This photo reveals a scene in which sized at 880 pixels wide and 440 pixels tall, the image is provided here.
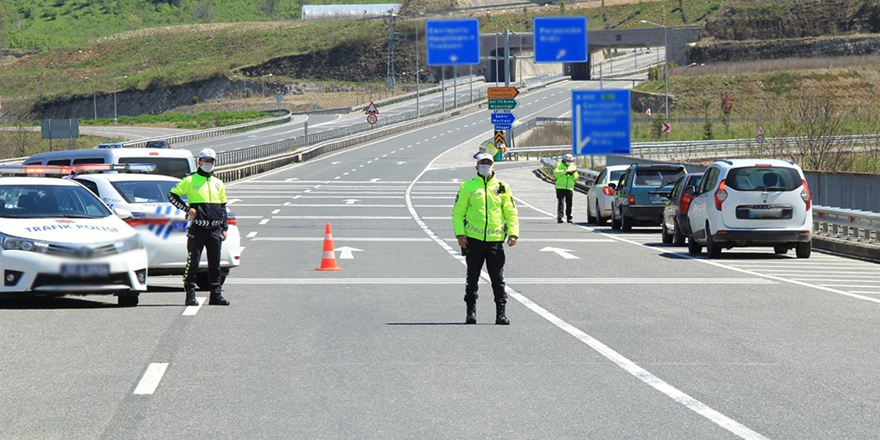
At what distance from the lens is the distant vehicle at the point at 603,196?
33375 mm

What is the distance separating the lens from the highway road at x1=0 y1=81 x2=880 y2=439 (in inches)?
328

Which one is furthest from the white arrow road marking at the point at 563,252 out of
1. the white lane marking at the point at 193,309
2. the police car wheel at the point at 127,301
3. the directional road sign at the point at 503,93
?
the directional road sign at the point at 503,93

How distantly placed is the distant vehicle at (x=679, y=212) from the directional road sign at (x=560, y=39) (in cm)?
2044

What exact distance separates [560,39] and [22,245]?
34844mm

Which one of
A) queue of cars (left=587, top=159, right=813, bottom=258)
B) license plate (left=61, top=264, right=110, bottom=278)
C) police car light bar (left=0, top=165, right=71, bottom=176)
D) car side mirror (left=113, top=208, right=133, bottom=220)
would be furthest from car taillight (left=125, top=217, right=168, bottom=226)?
queue of cars (left=587, top=159, right=813, bottom=258)

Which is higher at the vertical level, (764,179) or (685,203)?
(764,179)

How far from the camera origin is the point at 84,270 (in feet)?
45.5

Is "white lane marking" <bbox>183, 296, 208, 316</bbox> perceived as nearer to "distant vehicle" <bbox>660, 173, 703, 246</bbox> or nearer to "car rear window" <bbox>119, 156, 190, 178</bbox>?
"car rear window" <bbox>119, 156, 190, 178</bbox>

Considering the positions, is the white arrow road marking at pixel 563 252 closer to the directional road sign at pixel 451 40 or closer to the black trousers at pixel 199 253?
the black trousers at pixel 199 253

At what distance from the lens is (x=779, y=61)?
120m

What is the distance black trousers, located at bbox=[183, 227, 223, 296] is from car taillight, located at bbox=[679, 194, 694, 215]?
12.3 metres

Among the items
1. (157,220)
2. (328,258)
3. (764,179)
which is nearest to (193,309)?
(157,220)

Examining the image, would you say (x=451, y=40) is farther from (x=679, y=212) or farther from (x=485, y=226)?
(x=485, y=226)

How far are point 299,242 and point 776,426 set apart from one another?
19.1 meters
